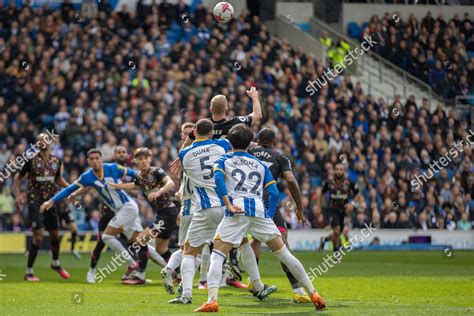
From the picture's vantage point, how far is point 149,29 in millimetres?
35750

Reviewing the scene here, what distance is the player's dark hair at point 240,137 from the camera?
11.8 meters

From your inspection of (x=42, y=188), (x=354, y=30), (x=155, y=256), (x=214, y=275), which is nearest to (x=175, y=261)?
(x=214, y=275)

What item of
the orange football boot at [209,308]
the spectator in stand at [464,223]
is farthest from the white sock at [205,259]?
the spectator in stand at [464,223]

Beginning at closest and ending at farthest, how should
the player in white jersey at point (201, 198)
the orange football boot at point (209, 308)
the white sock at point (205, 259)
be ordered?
the orange football boot at point (209, 308) < the player in white jersey at point (201, 198) < the white sock at point (205, 259)

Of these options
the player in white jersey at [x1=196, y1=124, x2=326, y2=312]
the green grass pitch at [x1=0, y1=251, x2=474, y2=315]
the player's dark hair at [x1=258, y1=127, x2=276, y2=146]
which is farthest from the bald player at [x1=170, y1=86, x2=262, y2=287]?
the green grass pitch at [x1=0, y1=251, x2=474, y2=315]

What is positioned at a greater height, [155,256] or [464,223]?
[155,256]

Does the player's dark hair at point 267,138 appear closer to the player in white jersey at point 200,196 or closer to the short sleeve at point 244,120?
the short sleeve at point 244,120

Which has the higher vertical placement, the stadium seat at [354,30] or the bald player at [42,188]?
the stadium seat at [354,30]

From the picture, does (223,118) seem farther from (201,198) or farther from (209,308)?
(209,308)

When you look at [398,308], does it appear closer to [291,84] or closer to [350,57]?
[291,84]

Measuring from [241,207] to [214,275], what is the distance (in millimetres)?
853
